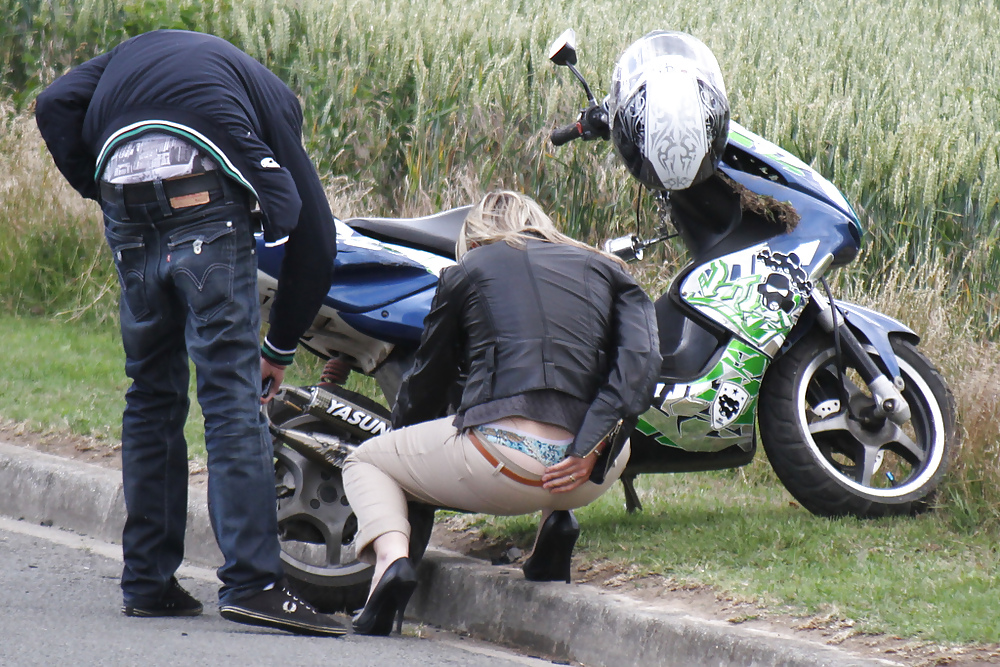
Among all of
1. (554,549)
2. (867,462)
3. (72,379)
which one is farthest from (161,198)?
(72,379)

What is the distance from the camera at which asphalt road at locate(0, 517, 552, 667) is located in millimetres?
3268

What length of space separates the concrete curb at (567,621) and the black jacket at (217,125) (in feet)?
3.00

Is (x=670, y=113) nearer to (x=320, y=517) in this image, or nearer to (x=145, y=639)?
(x=320, y=517)

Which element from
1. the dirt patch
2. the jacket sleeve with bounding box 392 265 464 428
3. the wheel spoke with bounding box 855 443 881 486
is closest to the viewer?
the dirt patch

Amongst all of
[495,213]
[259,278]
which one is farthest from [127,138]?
[495,213]

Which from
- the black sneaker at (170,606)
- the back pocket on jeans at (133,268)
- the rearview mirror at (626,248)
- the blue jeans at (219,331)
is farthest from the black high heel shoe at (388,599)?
the rearview mirror at (626,248)

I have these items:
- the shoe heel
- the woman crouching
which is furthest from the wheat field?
the shoe heel

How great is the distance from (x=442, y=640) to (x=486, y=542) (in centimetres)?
65

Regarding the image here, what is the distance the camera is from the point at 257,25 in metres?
8.89

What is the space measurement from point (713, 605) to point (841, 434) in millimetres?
1102

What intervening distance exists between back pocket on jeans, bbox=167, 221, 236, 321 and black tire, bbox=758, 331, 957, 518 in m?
1.86

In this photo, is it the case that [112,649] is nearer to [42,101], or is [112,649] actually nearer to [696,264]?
[42,101]

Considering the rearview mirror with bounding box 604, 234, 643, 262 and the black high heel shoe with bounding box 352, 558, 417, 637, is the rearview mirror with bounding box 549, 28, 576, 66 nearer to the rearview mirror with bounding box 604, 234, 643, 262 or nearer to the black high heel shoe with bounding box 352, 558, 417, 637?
the rearview mirror with bounding box 604, 234, 643, 262

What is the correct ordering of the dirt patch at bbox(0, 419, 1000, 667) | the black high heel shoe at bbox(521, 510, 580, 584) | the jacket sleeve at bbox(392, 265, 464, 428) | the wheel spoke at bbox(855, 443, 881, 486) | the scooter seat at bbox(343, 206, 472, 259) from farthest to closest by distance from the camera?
the wheel spoke at bbox(855, 443, 881, 486)
the scooter seat at bbox(343, 206, 472, 259)
the black high heel shoe at bbox(521, 510, 580, 584)
the jacket sleeve at bbox(392, 265, 464, 428)
the dirt patch at bbox(0, 419, 1000, 667)
